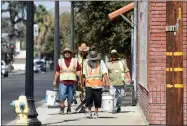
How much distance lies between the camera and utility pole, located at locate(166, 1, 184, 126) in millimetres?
7172

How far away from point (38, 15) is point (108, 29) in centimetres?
7928

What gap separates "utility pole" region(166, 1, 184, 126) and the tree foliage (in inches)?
785

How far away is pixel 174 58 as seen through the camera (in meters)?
7.23

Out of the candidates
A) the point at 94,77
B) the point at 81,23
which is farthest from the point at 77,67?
the point at 81,23

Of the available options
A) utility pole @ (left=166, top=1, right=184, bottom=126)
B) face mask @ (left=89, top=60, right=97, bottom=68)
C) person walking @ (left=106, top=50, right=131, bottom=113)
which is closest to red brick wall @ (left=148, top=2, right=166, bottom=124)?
face mask @ (left=89, top=60, right=97, bottom=68)

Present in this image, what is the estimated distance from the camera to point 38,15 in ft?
349

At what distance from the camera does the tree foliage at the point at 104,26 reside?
90.3ft

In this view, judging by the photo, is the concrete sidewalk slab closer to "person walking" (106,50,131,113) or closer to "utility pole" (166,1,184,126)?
"person walking" (106,50,131,113)

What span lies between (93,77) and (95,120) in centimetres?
119

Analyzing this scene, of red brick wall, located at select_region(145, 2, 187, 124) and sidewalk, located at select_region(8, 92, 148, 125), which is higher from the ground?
red brick wall, located at select_region(145, 2, 187, 124)

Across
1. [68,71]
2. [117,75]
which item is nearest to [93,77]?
[68,71]

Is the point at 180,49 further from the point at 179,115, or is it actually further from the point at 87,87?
the point at 87,87

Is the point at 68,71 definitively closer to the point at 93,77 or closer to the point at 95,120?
the point at 93,77

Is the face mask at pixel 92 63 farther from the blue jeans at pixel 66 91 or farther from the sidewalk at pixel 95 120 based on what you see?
the sidewalk at pixel 95 120
